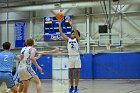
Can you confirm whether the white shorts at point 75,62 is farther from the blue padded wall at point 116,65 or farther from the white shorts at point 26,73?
the blue padded wall at point 116,65

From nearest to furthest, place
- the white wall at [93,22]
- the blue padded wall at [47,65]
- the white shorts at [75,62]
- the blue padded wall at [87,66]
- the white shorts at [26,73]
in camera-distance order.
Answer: the white shorts at [26,73], the white shorts at [75,62], the white wall at [93,22], the blue padded wall at [87,66], the blue padded wall at [47,65]

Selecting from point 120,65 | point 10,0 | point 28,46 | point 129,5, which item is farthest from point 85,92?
→ point 10,0

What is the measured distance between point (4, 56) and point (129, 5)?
58.4 feet

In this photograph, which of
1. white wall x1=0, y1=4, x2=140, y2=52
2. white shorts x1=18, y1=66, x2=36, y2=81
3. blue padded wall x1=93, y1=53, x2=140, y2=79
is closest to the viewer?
white shorts x1=18, y1=66, x2=36, y2=81

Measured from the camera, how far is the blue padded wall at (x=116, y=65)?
23.8m

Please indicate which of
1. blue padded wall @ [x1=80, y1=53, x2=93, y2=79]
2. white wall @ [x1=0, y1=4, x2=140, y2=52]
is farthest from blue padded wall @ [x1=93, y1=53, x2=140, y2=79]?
white wall @ [x1=0, y1=4, x2=140, y2=52]

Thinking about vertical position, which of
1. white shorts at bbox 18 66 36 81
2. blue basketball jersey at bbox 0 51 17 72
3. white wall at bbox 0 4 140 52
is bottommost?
white shorts at bbox 18 66 36 81

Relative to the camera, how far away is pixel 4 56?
844cm

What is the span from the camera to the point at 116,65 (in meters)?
24.3

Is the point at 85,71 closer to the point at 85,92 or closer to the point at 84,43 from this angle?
the point at 84,43

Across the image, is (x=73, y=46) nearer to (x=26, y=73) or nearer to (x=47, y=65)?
(x=26, y=73)

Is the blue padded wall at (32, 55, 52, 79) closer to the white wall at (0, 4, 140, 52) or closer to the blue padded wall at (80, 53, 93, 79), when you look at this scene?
the white wall at (0, 4, 140, 52)

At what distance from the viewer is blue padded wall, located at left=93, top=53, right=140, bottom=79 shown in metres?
23.8

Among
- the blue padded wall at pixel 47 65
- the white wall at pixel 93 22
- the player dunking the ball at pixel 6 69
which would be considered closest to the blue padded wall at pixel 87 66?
the white wall at pixel 93 22
